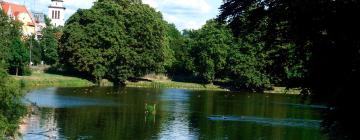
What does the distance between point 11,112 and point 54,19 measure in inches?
5377

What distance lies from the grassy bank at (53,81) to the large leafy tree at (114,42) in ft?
6.68

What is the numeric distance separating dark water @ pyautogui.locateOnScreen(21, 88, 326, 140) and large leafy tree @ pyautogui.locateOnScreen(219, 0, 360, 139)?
2266 cm

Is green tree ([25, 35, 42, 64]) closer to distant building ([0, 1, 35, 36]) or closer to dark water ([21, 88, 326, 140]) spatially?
distant building ([0, 1, 35, 36])

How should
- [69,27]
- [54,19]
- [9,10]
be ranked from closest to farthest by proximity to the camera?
[69,27], [9,10], [54,19]

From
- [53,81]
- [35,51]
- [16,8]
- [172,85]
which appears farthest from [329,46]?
[16,8]

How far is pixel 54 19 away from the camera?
521ft

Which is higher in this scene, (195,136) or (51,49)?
(51,49)

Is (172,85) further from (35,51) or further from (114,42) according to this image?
(35,51)

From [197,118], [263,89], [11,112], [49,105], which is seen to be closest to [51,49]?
[263,89]

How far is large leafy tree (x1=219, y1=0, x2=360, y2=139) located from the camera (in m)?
12.1

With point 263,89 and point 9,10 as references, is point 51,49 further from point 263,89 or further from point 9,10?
point 263,89

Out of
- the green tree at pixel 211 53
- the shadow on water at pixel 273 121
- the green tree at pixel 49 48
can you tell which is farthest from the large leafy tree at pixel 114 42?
the shadow on water at pixel 273 121

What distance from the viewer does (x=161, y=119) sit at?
45.8 m

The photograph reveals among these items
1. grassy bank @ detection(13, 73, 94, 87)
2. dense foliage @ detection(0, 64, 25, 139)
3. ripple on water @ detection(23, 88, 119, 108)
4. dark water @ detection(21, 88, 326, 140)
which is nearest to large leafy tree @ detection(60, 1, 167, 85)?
grassy bank @ detection(13, 73, 94, 87)
